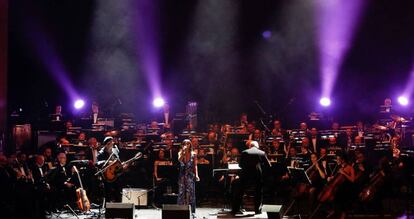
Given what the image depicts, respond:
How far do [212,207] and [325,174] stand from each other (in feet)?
10.5

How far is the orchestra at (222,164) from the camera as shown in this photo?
10883 mm

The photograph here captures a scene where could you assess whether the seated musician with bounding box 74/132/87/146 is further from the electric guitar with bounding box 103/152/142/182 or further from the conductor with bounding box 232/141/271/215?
the conductor with bounding box 232/141/271/215

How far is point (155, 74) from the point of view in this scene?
809 inches

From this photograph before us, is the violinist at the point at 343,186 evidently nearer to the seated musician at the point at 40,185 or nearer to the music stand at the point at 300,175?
the music stand at the point at 300,175

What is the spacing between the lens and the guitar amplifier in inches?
525

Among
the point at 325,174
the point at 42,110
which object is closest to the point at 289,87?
the point at 325,174

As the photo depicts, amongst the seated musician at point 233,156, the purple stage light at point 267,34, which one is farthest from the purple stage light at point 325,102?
the seated musician at point 233,156

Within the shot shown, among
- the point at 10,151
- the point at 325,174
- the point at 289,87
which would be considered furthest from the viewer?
the point at 289,87

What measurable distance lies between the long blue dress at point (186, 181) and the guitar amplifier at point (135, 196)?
4.71 ft

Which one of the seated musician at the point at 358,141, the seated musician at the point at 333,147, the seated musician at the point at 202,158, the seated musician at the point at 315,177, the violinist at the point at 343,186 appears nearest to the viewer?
the violinist at the point at 343,186

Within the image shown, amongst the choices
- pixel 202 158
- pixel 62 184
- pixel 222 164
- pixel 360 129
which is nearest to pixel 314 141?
pixel 360 129

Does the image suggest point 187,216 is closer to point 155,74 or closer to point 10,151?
point 10,151

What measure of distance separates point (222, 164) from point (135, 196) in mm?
2918

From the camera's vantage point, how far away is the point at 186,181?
12453mm
